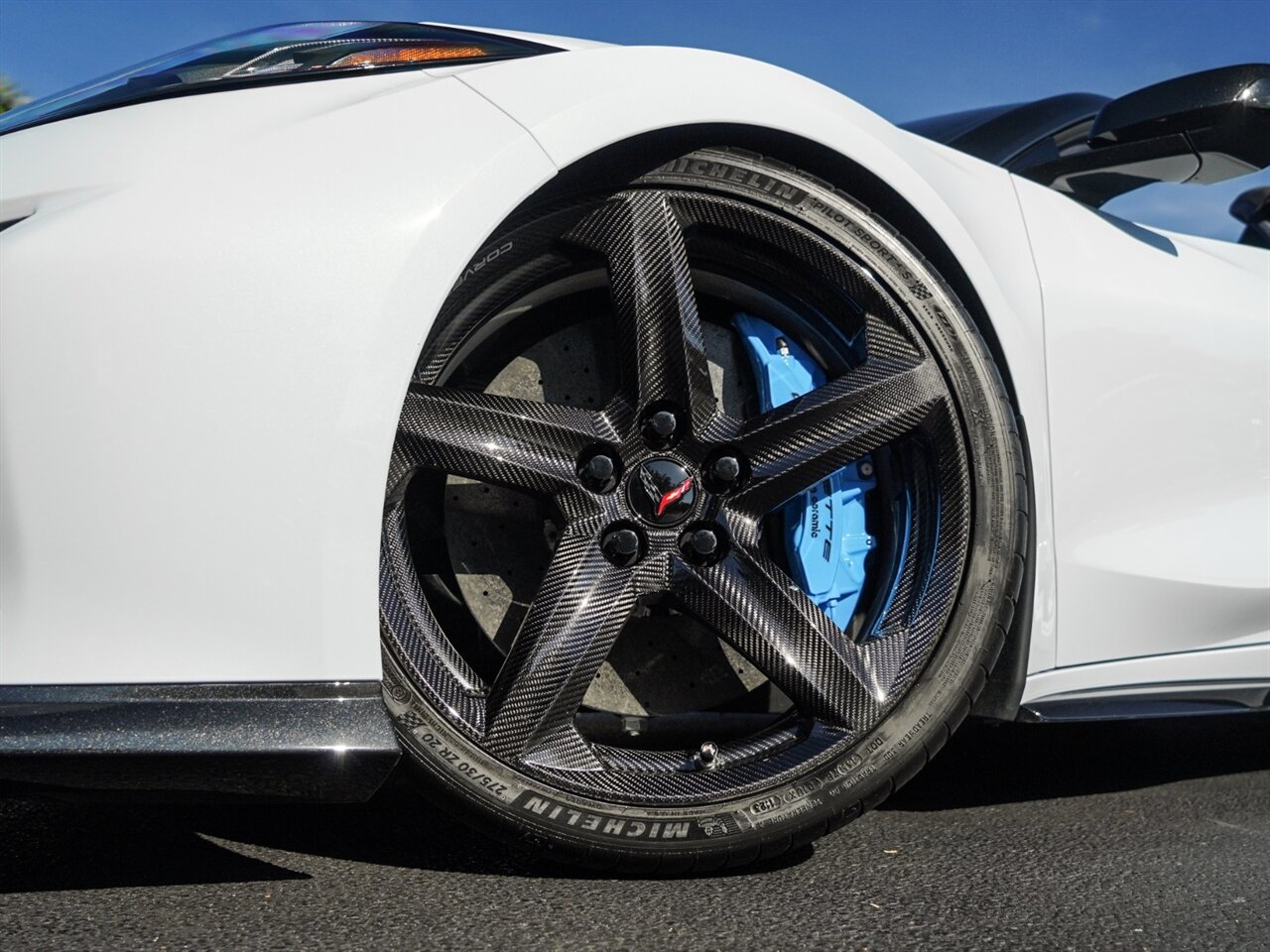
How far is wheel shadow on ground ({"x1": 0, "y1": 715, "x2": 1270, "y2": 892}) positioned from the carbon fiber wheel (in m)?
0.14

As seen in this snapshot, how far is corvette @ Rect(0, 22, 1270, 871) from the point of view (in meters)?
1.29

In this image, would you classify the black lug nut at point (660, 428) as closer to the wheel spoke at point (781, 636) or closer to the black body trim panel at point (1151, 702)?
the wheel spoke at point (781, 636)

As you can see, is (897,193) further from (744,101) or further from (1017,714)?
(1017,714)

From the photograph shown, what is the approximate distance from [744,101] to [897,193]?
0.86 feet

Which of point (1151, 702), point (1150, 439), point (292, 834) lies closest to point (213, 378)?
point (292, 834)

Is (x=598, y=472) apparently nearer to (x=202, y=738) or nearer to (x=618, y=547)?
(x=618, y=547)

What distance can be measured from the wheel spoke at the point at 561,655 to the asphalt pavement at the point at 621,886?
0.60ft

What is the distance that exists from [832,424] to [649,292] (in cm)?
31

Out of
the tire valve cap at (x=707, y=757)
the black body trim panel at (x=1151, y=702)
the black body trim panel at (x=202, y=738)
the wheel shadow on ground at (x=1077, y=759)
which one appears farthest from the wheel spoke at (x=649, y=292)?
the wheel shadow on ground at (x=1077, y=759)

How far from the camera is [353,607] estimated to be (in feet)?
4.50

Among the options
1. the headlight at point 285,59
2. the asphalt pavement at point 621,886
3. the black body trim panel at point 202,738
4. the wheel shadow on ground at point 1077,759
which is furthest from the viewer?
the wheel shadow on ground at point 1077,759

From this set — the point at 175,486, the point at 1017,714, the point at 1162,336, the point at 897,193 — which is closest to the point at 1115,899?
the point at 1017,714

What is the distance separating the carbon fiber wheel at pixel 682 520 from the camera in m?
1.53

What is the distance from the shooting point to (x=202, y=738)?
1.30m
